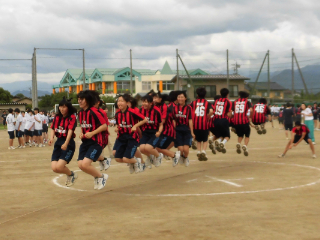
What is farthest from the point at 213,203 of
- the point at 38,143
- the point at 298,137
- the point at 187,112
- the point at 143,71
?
the point at 143,71

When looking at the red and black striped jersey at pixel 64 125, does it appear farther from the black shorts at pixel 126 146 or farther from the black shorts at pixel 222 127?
the black shorts at pixel 222 127

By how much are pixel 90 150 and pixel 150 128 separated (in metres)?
2.99

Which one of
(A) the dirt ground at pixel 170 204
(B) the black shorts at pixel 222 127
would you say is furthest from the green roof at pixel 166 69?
(A) the dirt ground at pixel 170 204

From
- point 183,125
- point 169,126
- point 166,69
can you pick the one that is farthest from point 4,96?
point 169,126

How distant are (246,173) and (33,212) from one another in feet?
20.0

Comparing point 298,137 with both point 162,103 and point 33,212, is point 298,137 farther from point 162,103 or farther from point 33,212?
point 33,212

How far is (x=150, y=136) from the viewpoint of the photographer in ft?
37.0

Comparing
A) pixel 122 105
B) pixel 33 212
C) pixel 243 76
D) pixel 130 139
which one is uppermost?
pixel 243 76

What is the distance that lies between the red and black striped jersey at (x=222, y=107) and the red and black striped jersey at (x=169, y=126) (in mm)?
2984

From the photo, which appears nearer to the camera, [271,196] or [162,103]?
[271,196]

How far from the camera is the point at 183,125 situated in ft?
40.0

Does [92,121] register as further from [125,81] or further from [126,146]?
[125,81]

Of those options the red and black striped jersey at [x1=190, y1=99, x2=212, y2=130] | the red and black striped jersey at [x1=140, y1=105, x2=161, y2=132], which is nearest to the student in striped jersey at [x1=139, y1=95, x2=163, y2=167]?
the red and black striped jersey at [x1=140, y1=105, x2=161, y2=132]

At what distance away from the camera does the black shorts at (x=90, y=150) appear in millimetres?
8489
